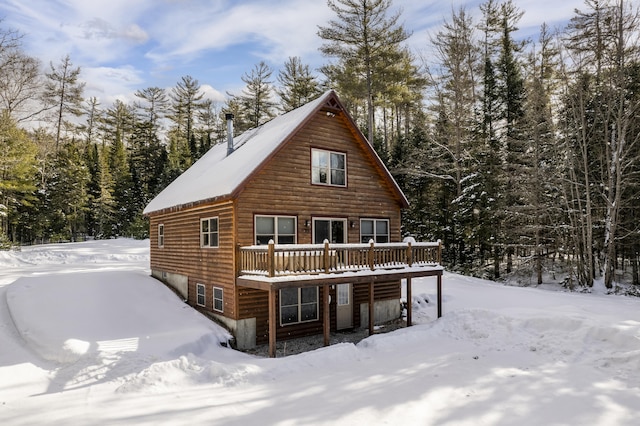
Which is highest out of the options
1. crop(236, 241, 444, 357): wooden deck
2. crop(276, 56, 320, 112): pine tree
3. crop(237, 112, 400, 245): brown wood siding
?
crop(276, 56, 320, 112): pine tree

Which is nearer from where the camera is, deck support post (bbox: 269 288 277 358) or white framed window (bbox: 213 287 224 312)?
deck support post (bbox: 269 288 277 358)

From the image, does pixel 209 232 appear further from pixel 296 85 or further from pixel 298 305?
pixel 296 85

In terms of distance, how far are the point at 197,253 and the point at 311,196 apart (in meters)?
4.86

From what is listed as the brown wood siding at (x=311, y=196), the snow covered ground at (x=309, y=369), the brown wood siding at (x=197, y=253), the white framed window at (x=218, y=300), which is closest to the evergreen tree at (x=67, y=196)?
the brown wood siding at (x=197, y=253)

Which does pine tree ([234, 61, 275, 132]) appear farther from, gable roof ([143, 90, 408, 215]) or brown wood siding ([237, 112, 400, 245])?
brown wood siding ([237, 112, 400, 245])

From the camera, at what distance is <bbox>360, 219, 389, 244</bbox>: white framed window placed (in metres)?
15.9

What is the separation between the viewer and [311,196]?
46.9ft

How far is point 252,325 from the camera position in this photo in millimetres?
12633

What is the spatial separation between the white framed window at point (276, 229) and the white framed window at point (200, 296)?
343cm

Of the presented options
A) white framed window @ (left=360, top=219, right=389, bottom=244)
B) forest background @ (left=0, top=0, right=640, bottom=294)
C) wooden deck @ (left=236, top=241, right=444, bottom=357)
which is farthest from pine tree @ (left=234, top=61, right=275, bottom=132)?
wooden deck @ (left=236, top=241, right=444, bottom=357)

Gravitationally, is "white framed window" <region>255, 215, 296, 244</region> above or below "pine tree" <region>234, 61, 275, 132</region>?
below

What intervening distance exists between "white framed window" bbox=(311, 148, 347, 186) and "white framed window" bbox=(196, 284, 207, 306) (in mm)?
5811

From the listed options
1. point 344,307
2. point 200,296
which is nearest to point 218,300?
point 200,296

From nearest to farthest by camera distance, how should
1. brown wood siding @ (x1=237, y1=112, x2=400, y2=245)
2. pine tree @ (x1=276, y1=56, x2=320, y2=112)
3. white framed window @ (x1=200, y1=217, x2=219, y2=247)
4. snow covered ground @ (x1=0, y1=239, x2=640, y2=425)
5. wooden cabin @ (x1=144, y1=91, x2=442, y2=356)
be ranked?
snow covered ground @ (x1=0, y1=239, x2=640, y2=425), wooden cabin @ (x1=144, y1=91, x2=442, y2=356), brown wood siding @ (x1=237, y1=112, x2=400, y2=245), white framed window @ (x1=200, y1=217, x2=219, y2=247), pine tree @ (x1=276, y1=56, x2=320, y2=112)
